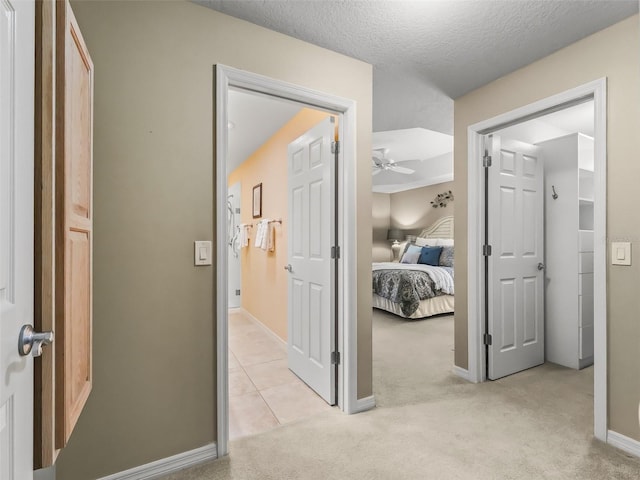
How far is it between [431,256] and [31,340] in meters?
5.91

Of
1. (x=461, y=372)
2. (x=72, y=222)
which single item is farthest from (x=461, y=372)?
(x=72, y=222)

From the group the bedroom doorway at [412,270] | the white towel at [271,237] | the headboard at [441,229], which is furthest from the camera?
the headboard at [441,229]

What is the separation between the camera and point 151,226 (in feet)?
5.26

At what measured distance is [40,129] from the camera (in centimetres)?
79

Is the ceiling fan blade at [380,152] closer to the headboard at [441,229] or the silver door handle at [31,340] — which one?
the headboard at [441,229]

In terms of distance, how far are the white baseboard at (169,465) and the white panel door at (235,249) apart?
12.7 feet

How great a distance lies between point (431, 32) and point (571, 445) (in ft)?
7.90

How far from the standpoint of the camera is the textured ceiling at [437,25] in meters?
1.72

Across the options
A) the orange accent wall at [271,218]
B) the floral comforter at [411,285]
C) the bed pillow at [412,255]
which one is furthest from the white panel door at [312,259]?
the bed pillow at [412,255]

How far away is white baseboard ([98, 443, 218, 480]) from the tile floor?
226 mm

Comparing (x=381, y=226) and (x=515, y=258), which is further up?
(x=381, y=226)

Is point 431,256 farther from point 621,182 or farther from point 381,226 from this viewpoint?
point 621,182

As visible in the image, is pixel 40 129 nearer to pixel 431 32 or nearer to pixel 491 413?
pixel 431 32

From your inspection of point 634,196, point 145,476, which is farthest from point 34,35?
point 634,196
